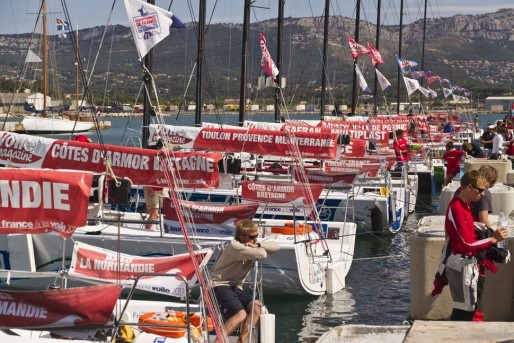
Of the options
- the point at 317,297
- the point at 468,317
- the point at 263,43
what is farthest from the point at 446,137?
the point at 468,317

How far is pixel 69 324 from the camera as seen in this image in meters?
10.0

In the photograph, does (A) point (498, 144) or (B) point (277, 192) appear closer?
(B) point (277, 192)

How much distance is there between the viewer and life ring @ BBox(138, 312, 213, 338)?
1109 centimetres

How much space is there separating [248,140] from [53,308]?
14463 millimetres

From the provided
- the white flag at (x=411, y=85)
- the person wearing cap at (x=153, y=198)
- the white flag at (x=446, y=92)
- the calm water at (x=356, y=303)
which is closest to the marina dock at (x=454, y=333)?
the calm water at (x=356, y=303)

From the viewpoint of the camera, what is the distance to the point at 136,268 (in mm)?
11695

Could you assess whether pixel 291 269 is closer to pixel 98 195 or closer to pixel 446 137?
pixel 98 195

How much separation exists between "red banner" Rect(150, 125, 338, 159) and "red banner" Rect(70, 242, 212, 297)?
11992 millimetres

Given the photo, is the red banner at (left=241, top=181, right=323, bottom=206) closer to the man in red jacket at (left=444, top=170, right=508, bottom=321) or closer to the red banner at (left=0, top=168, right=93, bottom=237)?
the man in red jacket at (left=444, top=170, right=508, bottom=321)

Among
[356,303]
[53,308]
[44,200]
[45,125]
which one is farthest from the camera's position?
[45,125]

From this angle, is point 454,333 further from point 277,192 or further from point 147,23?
point 277,192

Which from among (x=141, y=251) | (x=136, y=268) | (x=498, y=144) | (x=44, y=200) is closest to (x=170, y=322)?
(x=136, y=268)

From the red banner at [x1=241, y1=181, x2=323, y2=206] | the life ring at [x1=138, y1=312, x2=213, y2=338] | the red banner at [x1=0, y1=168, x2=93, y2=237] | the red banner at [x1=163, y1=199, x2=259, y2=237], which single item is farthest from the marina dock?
the red banner at [x1=241, y1=181, x2=323, y2=206]

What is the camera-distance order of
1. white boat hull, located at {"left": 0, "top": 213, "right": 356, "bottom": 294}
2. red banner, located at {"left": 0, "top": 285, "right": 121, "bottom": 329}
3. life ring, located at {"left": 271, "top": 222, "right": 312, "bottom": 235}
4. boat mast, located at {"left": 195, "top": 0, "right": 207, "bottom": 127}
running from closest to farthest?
red banner, located at {"left": 0, "top": 285, "right": 121, "bottom": 329}
white boat hull, located at {"left": 0, "top": 213, "right": 356, "bottom": 294}
life ring, located at {"left": 271, "top": 222, "right": 312, "bottom": 235}
boat mast, located at {"left": 195, "top": 0, "right": 207, "bottom": 127}
